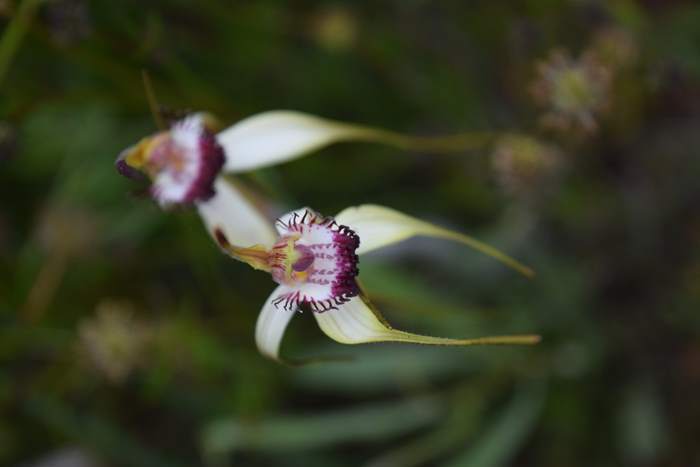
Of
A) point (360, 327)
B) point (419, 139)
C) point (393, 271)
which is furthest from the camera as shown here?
point (393, 271)

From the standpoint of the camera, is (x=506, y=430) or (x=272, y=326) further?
(x=506, y=430)

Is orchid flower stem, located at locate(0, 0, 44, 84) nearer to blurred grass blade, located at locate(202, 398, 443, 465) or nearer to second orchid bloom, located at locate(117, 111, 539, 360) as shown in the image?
second orchid bloom, located at locate(117, 111, 539, 360)

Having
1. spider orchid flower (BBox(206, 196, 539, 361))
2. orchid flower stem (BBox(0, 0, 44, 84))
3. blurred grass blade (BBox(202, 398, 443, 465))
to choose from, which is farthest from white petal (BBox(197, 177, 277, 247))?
blurred grass blade (BBox(202, 398, 443, 465))

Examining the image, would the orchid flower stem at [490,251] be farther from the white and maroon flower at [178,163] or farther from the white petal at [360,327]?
the white and maroon flower at [178,163]

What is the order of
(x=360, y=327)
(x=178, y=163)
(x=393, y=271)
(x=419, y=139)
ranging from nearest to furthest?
(x=360, y=327), (x=178, y=163), (x=419, y=139), (x=393, y=271)

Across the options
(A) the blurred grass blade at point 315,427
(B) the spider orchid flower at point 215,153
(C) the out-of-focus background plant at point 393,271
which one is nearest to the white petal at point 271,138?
(B) the spider orchid flower at point 215,153

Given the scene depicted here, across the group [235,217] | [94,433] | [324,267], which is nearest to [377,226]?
[324,267]

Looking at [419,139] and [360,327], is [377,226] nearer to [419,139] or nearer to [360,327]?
[360,327]
